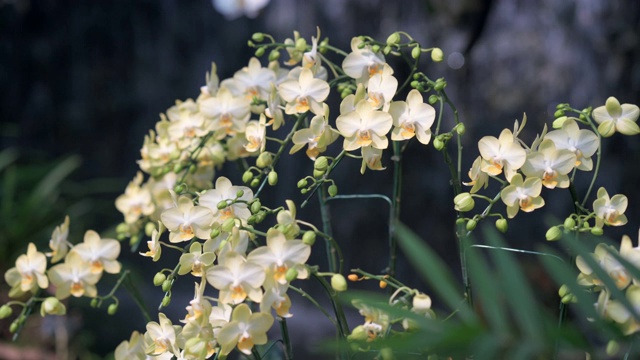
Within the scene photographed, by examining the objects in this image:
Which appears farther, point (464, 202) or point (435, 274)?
point (464, 202)

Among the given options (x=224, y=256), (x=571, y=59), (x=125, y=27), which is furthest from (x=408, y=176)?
(x=224, y=256)

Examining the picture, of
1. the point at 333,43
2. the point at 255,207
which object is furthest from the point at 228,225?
the point at 333,43

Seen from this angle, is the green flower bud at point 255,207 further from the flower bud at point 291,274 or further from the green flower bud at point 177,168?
the green flower bud at point 177,168

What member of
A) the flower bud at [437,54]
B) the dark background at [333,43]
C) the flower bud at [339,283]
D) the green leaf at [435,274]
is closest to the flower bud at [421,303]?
the flower bud at [339,283]

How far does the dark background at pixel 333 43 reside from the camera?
91.7 inches

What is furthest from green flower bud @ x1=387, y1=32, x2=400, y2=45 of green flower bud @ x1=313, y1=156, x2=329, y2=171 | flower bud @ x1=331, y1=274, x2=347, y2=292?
flower bud @ x1=331, y1=274, x2=347, y2=292

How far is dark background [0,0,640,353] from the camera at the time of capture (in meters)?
2.33

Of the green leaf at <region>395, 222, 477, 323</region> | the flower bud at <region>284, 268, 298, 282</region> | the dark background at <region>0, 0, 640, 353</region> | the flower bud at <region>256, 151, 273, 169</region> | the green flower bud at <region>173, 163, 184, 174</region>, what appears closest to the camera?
the green leaf at <region>395, 222, 477, 323</region>

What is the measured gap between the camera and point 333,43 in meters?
2.63

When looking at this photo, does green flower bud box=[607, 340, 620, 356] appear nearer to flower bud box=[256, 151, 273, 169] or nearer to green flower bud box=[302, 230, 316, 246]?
green flower bud box=[302, 230, 316, 246]

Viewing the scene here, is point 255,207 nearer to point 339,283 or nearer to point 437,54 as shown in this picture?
point 339,283

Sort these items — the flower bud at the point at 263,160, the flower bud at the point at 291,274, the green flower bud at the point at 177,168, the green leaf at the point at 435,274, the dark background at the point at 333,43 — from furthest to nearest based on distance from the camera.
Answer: the dark background at the point at 333,43, the green flower bud at the point at 177,168, the flower bud at the point at 263,160, the flower bud at the point at 291,274, the green leaf at the point at 435,274

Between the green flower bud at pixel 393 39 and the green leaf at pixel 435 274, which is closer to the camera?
the green leaf at pixel 435 274

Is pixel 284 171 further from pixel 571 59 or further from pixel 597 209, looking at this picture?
pixel 597 209
